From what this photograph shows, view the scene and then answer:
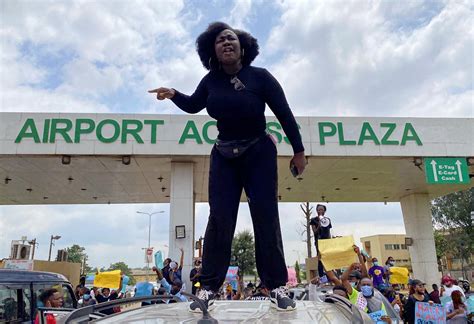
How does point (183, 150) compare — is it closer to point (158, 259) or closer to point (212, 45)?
point (158, 259)

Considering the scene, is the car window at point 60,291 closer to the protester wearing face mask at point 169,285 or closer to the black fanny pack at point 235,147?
the protester wearing face mask at point 169,285

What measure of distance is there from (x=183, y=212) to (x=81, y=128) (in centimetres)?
351

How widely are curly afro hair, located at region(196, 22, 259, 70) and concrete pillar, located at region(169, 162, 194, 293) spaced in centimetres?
821

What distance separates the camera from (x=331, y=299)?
2008 millimetres

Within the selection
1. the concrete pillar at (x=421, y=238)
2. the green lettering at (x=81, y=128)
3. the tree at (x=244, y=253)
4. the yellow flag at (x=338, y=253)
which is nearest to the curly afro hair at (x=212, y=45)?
the yellow flag at (x=338, y=253)

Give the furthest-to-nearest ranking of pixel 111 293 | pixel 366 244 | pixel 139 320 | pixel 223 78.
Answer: pixel 366 244 < pixel 111 293 < pixel 223 78 < pixel 139 320

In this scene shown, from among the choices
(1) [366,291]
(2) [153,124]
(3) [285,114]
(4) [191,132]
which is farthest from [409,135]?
(3) [285,114]

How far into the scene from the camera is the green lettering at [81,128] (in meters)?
10.1

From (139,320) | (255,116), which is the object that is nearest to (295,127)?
(255,116)

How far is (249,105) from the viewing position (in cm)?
254

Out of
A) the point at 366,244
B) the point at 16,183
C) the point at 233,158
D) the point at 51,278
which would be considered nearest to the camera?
the point at 233,158

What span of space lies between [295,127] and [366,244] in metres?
65.1

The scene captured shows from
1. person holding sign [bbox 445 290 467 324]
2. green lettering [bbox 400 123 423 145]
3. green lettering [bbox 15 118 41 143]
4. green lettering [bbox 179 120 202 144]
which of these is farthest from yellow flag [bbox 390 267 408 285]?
green lettering [bbox 15 118 41 143]

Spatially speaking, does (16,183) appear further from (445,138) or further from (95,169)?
(445,138)
